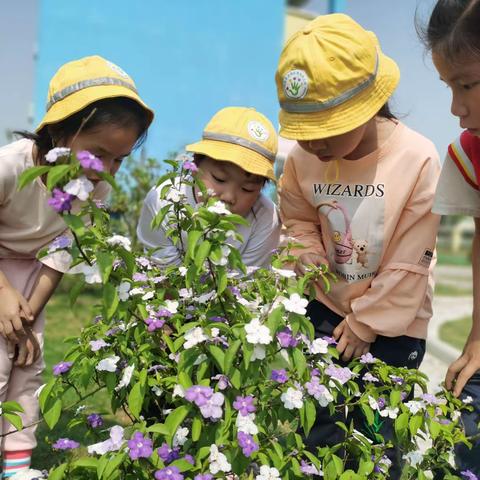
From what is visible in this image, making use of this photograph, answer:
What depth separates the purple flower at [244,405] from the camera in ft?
4.54

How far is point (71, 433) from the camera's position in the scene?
10.4ft

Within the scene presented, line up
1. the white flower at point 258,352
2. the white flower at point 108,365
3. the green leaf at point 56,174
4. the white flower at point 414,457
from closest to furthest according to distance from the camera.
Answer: the green leaf at point 56,174, the white flower at point 258,352, the white flower at point 108,365, the white flower at point 414,457

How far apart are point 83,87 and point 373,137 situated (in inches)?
40.8

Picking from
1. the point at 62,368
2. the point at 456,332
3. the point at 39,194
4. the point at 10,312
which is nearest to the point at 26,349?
the point at 10,312

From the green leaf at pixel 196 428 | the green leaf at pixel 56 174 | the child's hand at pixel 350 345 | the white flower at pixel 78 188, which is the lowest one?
the child's hand at pixel 350 345

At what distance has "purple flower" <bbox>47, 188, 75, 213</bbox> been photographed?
1179mm

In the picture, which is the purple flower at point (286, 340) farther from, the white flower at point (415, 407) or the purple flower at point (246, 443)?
the white flower at point (415, 407)

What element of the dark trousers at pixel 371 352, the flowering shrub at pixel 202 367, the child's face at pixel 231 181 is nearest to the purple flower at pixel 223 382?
the flowering shrub at pixel 202 367

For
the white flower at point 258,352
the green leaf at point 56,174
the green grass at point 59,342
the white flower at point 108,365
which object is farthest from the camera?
the green grass at point 59,342

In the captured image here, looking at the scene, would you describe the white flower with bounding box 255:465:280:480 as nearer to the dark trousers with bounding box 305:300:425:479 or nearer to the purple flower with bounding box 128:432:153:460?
the purple flower with bounding box 128:432:153:460

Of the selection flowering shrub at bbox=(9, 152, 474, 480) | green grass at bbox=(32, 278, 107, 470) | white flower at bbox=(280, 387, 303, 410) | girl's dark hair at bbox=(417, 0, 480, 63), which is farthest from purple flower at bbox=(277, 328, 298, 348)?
girl's dark hair at bbox=(417, 0, 480, 63)

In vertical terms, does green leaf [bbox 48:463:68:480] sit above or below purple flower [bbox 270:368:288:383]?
below

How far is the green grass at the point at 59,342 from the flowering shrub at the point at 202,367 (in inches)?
6.6

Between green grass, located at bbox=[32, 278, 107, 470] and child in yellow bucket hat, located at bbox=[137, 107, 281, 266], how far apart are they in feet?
1.62
